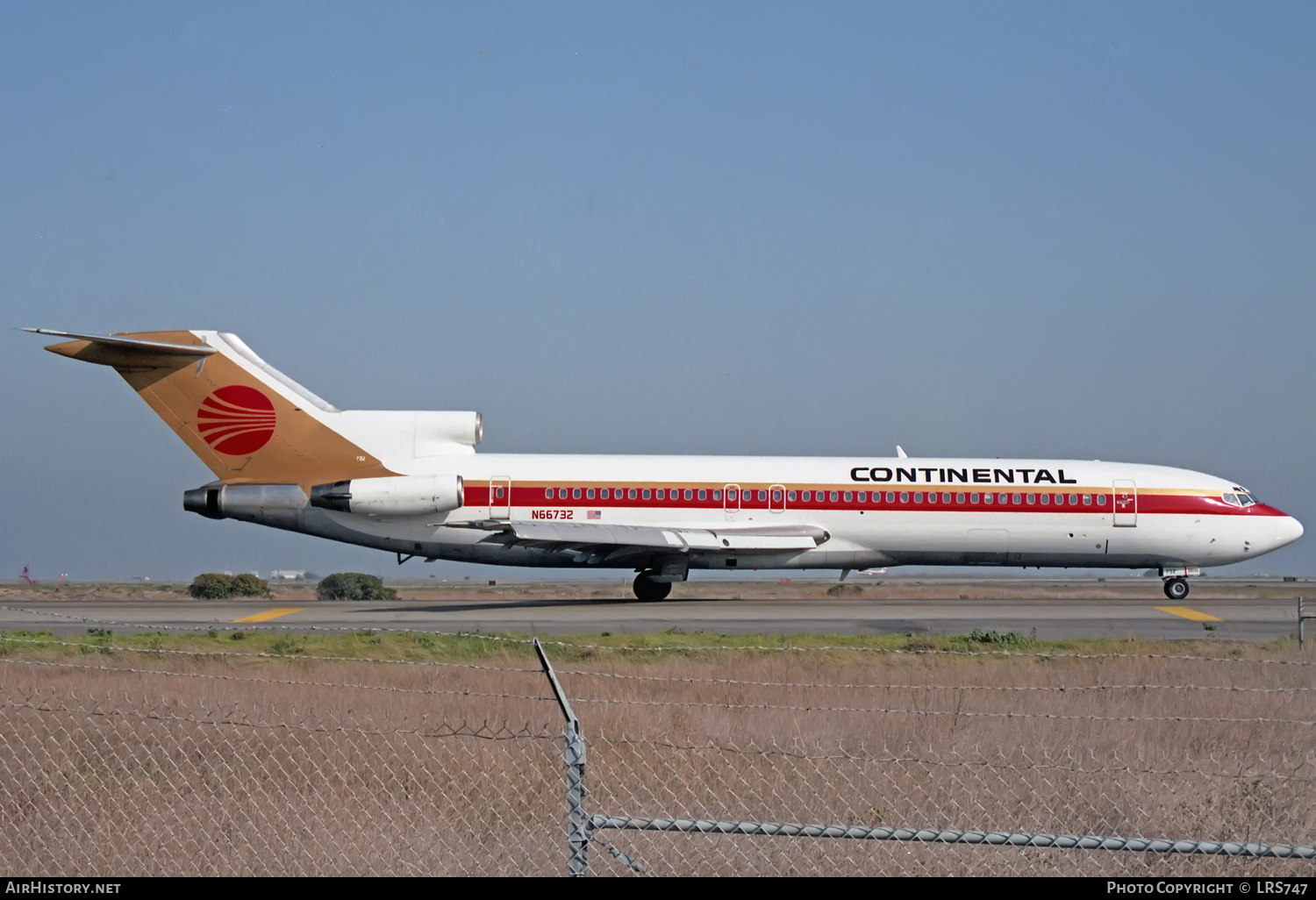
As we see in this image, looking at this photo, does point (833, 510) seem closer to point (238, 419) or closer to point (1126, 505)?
point (1126, 505)

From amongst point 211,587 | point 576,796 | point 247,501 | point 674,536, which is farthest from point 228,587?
point 576,796

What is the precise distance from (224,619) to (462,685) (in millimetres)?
12496

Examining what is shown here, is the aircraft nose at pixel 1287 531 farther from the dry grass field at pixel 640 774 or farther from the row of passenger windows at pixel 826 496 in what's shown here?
the dry grass field at pixel 640 774

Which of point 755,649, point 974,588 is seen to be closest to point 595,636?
point 755,649

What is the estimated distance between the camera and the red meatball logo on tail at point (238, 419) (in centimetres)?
2947

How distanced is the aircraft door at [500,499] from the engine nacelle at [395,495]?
0.77 m

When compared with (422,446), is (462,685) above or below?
below

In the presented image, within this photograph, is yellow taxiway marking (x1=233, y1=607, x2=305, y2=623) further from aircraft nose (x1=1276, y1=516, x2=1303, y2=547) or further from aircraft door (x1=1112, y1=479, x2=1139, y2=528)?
aircraft nose (x1=1276, y1=516, x2=1303, y2=547)

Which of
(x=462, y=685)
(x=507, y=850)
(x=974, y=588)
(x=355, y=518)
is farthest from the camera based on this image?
(x=974, y=588)

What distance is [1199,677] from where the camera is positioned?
46.0ft

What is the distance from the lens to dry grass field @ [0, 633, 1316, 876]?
7.47 m

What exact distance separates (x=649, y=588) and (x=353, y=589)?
54.7 feet

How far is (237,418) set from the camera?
96.7 ft
